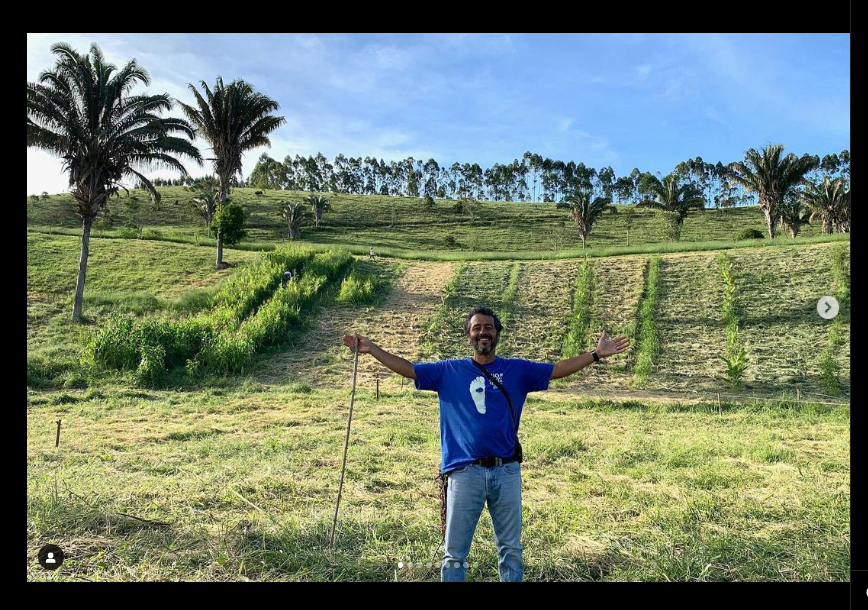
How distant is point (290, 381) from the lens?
12.2m

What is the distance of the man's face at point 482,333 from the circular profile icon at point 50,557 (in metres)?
2.47

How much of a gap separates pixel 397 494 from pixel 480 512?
2.69 metres

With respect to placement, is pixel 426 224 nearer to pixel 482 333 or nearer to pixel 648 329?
pixel 648 329

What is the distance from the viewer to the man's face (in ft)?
9.50

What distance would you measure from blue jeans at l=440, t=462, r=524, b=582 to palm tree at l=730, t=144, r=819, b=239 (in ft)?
110

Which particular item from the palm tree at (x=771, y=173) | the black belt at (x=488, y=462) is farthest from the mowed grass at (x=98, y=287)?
the palm tree at (x=771, y=173)

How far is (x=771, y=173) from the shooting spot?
2894 centimetres

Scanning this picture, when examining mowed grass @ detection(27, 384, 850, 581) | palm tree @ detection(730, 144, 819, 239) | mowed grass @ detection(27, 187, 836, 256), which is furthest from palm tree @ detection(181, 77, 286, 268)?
palm tree @ detection(730, 144, 819, 239)

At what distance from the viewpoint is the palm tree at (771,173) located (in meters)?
28.8

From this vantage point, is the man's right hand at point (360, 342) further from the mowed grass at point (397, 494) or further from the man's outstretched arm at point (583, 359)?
the mowed grass at point (397, 494)

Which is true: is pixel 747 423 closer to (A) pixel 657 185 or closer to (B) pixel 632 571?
(B) pixel 632 571

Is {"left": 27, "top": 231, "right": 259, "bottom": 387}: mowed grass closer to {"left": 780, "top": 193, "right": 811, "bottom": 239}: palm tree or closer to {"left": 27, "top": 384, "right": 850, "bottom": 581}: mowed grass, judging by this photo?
{"left": 27, "top": 384, "right": 850, "bottom": 581}: mowed grass
